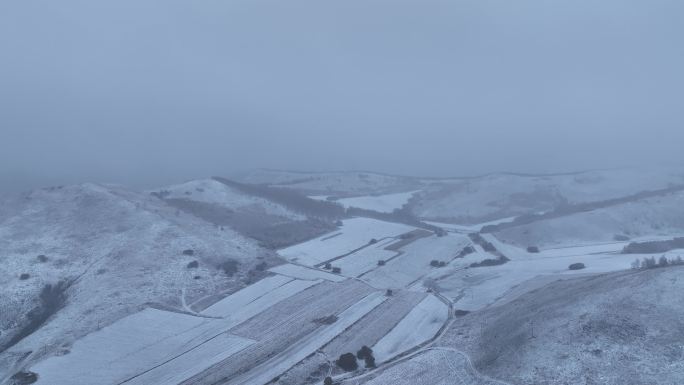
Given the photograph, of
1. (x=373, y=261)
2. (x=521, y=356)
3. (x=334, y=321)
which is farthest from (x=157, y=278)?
(x=521, y=356)

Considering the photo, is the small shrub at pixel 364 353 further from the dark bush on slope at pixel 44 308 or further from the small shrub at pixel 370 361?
the dark bush on slope at pixel 44 308

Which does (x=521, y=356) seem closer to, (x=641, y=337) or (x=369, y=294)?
(x=641, y=337)

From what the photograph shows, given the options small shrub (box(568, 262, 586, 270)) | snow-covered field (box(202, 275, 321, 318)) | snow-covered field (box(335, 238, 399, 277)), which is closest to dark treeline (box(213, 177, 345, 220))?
snow-covered field (box(335, 238, 399, 277))

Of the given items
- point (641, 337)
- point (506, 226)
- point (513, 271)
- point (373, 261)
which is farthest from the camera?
point (506, 226)

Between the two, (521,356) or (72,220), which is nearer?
(521,356)

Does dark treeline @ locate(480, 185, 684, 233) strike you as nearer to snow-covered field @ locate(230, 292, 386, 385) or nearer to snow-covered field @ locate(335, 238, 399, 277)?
snow-covered field @ locate(335, 238, 399, 277)

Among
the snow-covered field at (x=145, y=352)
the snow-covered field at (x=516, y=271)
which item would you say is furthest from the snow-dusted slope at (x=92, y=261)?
the snow-covered field at (x=516, y=271)
